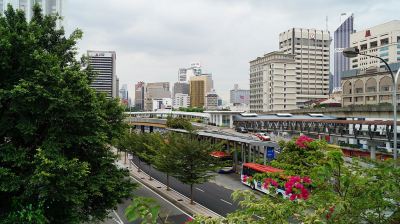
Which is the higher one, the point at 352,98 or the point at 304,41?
the point at 304,41

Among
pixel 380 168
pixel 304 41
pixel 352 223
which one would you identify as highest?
pixel 304 41

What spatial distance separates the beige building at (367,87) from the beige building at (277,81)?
154 ft

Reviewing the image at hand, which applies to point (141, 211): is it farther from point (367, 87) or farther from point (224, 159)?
point (367, 87)

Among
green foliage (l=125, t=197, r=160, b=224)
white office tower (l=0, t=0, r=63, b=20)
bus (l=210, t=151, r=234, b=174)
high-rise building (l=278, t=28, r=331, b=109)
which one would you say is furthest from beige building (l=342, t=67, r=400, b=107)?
green foliage (l=125, t=197, r=160, b=224)

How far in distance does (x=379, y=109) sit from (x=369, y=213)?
4935 cm

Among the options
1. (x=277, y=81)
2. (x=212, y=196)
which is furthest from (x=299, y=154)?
(x=277, y=81)

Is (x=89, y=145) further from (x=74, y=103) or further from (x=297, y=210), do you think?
(x=297, y=210)

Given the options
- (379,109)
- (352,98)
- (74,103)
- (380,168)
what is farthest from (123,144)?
(352,98)

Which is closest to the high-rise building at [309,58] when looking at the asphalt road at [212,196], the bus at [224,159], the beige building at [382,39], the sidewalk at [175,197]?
the beige building at [382,39]

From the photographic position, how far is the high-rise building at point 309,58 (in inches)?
6427

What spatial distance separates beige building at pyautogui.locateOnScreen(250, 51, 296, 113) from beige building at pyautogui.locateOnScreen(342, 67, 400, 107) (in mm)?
47071

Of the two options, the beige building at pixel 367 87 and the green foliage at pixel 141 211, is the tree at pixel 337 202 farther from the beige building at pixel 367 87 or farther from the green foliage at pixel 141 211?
the beige building at pixel 367 87

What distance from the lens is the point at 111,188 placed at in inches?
608

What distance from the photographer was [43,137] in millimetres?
15070
